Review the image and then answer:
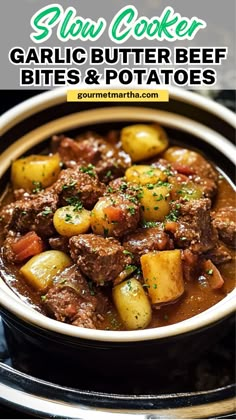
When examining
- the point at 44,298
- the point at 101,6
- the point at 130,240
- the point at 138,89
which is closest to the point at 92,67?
the point at 138,89

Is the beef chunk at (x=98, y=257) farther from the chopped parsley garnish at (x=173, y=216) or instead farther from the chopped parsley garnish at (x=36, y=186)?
the chopped parsley garnish at (x=36, y=186)

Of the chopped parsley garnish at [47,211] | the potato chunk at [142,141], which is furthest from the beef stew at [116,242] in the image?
the potato chunk at [142,141]

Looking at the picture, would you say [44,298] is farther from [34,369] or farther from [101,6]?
[101,6]

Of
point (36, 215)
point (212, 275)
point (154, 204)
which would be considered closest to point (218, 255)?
point (212, 275)

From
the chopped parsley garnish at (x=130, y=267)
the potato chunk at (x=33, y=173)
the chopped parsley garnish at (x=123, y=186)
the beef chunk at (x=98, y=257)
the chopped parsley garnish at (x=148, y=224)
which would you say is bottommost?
the chopped parsley garnish at (x=130, y=267)

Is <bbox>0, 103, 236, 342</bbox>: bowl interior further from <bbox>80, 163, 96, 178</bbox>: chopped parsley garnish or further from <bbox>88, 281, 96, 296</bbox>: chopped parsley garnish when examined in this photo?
<bbox>88, 281, 96, 296</bbox>: chopped parsley garnish

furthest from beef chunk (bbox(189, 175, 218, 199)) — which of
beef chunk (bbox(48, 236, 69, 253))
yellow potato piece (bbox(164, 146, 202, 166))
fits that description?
beef chunk (bbox(48, 236, 69, 253))
